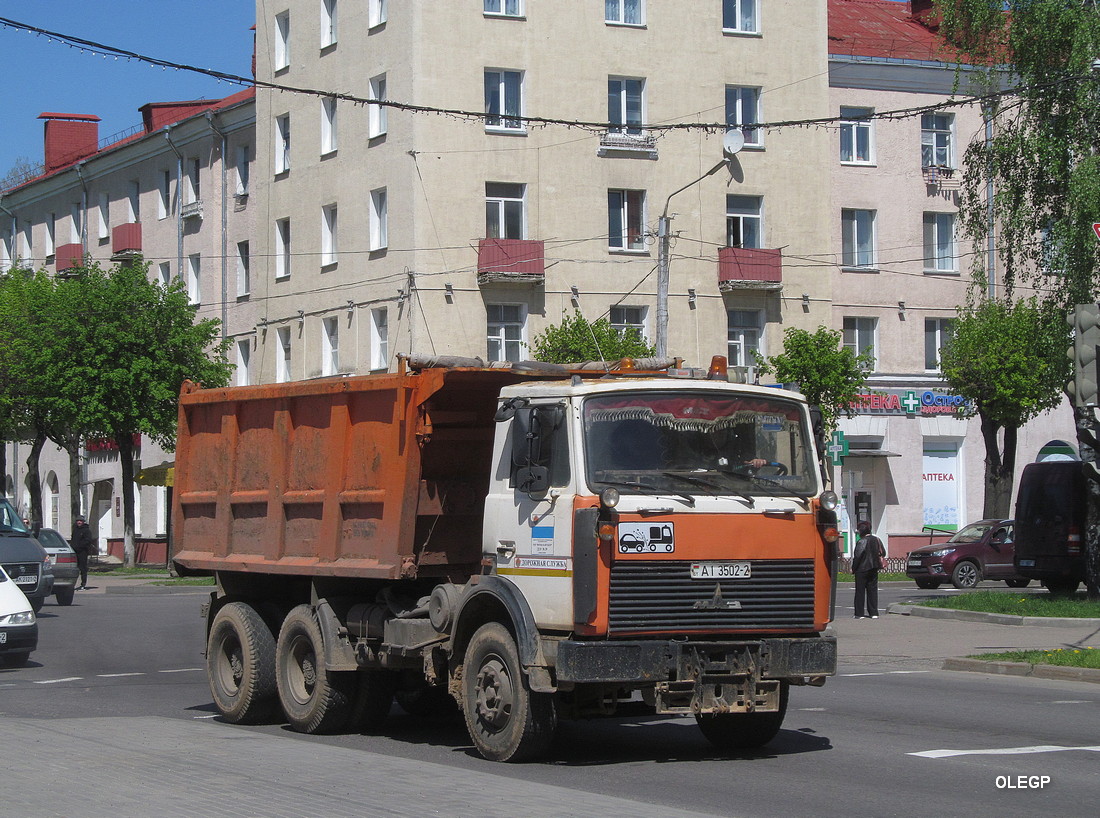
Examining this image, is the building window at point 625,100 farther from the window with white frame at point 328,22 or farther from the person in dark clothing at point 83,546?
the person in dark clothing at point 83,546

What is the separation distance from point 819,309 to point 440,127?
12668 millimetres

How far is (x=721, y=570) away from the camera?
1016 centimetres

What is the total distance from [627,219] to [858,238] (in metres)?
7.85

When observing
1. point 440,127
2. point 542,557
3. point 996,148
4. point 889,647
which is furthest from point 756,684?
point 440,127

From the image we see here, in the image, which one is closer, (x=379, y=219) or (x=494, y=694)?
(x=494, y=694)

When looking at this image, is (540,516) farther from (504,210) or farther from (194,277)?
(194,277)

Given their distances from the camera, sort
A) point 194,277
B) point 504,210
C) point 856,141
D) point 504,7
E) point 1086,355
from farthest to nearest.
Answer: point 194,277
point 856,141
point 504,7
point 504,210
point 1086,355

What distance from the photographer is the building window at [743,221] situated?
4525 centimetres

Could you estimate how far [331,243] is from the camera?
45.2 m

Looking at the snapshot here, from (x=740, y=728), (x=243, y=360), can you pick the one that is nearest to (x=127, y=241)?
(x=243, y=360)

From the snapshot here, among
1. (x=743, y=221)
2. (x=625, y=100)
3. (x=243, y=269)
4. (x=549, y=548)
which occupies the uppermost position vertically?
Result: (x=625, y=100)

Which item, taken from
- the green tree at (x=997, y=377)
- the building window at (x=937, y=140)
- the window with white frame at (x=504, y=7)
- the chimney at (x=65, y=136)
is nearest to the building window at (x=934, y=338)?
the building window at (x=937, y=140)

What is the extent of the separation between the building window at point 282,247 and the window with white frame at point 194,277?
21.4 ft

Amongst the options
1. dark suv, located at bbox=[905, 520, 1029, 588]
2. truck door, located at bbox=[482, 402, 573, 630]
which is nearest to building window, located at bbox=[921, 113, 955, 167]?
dark suv, located at bbox=[905, 520, 1029, 588]
